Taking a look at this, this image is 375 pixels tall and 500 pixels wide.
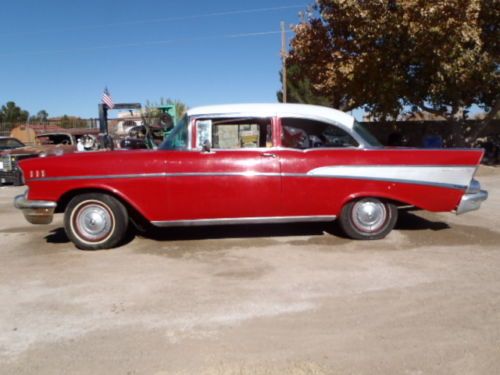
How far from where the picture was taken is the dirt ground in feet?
9.36

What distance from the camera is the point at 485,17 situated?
12.7 metres

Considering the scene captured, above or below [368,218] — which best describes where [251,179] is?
above

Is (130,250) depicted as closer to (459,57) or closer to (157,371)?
(157,371)

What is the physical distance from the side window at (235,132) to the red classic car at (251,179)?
12mm

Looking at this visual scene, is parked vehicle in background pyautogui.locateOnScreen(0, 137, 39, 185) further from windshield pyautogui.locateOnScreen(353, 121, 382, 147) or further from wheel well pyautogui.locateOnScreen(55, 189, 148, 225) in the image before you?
windshield pyautogui.locateOnScreen(353, 121, 382, 147)

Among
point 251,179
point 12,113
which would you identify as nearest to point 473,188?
point 251,179

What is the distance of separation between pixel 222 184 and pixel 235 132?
28.3 inches

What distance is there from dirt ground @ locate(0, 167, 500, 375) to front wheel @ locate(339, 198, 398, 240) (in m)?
0.20

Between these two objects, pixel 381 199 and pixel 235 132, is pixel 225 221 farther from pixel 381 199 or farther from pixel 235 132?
pixel 381 199

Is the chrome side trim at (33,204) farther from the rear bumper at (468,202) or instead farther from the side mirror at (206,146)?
the rear bumper at (468,202)

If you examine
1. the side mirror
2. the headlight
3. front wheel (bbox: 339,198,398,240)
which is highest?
the side mirror

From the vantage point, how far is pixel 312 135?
5.48 metres

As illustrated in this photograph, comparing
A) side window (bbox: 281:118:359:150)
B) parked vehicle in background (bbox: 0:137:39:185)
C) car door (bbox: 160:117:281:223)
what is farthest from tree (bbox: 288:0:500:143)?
parked vehicle in background (bbox: 0:137:39:185)

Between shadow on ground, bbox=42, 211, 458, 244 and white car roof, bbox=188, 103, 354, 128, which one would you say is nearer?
white car roof, bbox=188, 103, 354, 128
